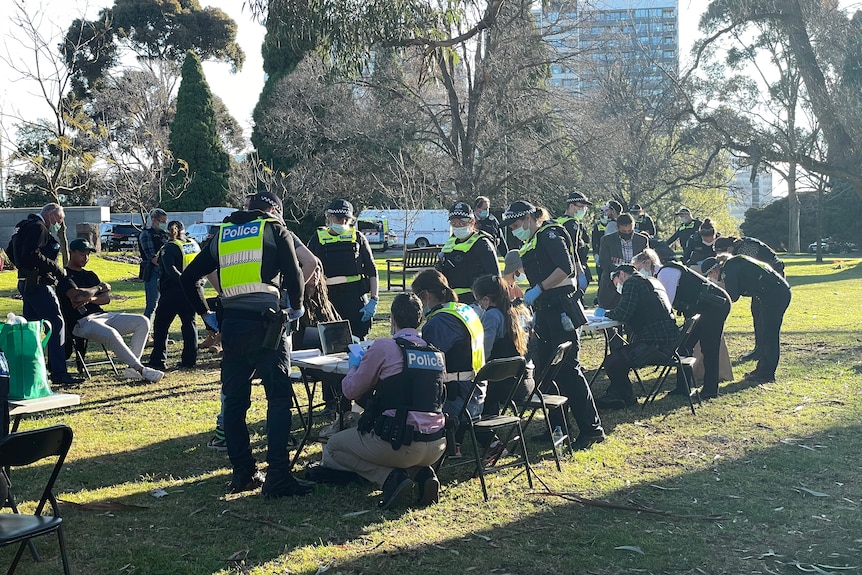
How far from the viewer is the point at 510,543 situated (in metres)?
4.70

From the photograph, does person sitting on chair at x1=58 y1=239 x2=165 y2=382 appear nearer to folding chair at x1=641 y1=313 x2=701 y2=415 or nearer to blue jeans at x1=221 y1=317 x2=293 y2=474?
blue jeans at x1=221 y1=317 x2=293 y2=474

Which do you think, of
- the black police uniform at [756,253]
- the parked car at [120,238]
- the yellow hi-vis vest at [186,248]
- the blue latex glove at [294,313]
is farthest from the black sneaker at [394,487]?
the parked car at [120,238]

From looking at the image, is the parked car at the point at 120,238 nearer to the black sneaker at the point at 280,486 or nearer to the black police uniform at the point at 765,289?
the black police uniform at the point at 765,289

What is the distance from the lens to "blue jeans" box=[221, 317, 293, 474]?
17.6 feet

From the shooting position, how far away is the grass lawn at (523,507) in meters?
4.47

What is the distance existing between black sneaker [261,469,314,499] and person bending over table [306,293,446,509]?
0.45m

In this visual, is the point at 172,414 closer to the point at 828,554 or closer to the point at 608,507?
the point at 608,507

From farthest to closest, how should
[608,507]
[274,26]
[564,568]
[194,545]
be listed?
[274,26], [608,507], [194,545], [564,568]

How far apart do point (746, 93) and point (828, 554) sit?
89.0 ft

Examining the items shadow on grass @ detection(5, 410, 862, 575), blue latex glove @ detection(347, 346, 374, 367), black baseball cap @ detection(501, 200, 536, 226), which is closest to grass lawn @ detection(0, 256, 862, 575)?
shadow on grass @ detection(5, 410, 862, 575)

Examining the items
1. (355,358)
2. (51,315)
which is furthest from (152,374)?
(355,358)

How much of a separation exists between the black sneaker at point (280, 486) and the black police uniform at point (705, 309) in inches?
176

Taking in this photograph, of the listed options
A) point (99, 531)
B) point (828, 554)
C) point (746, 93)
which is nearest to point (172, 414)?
point (99, 531)

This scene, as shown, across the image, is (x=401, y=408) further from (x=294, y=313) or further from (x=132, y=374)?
(x=132, y=374)
